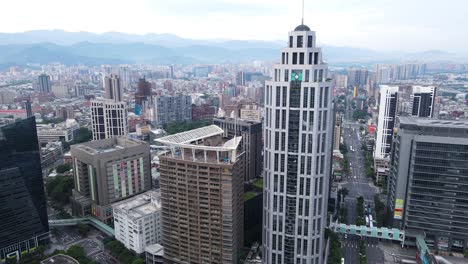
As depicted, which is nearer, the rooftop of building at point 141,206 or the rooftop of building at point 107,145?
the rooftop of building at point 141,206

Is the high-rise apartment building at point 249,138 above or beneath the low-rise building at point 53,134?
above

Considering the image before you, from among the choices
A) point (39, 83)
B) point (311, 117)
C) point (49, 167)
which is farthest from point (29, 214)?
point (39, 83)

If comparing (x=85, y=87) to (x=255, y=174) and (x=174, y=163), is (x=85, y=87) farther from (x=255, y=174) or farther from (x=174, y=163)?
(x=174, y=163)

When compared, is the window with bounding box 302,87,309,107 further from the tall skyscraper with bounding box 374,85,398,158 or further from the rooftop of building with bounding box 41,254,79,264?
the tall skyscraper with bounding box 374,85,398,158

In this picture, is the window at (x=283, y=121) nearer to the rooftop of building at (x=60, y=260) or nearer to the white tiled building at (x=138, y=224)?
the white tiled building at (x=138, y=224)

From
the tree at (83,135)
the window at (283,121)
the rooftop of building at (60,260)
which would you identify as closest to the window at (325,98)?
the window at (283,121)

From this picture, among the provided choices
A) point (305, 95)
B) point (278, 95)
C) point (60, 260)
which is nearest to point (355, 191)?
point (305, 95)

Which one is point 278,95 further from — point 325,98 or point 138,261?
point 138,261

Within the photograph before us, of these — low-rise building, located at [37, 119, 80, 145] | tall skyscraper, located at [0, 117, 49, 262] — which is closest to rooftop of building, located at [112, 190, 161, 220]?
tall skyscraper, located at [0, 117, 49, 262]
